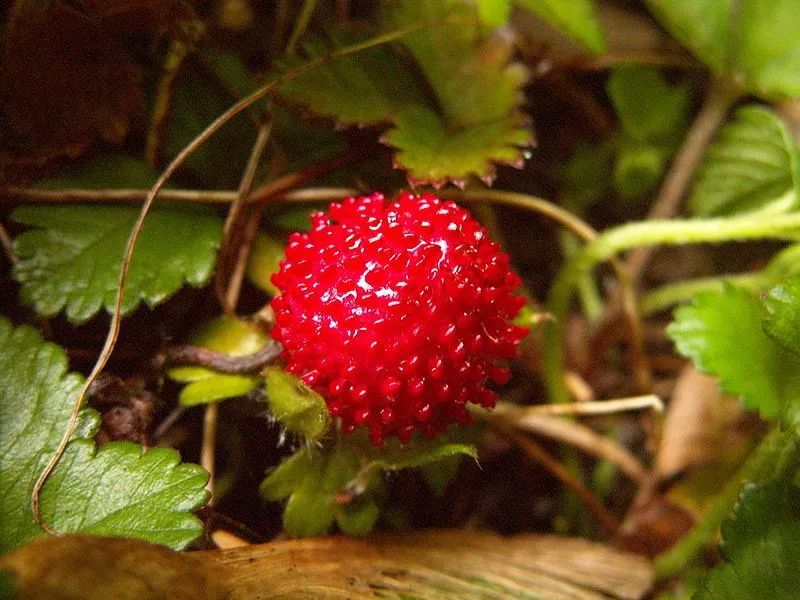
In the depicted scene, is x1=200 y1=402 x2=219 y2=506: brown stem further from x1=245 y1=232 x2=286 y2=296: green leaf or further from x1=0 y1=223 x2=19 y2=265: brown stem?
x1=0 y1=223 x2=19 y2=265: brown stem

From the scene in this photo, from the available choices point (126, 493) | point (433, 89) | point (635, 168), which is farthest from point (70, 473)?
point (635, 168)

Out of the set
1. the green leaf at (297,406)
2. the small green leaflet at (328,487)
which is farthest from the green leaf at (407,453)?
the green leaf at (297,406)

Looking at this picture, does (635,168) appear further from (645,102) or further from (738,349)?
(738,349)

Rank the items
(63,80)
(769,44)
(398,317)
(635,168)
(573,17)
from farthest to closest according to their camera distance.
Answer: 1. (635,168)
2. (769,44)
3. (573,17)
4. (63,80)
5. (398,317)

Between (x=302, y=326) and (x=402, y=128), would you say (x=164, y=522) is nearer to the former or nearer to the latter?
(x=302, y=326)

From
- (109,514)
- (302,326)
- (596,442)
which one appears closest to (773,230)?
(596,442)

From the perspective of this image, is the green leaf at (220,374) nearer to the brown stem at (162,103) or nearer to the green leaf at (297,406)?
the green leaf at (297,406)
